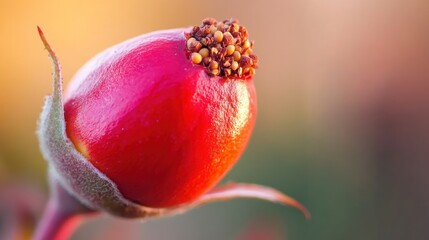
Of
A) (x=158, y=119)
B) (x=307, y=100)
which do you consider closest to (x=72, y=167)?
(x=158, y=119)

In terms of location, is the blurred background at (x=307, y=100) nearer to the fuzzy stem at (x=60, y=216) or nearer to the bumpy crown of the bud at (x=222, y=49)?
the fuzzy stem at (x=60, y=216)

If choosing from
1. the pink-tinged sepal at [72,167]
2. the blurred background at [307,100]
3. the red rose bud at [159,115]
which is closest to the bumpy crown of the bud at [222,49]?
the red rose bud at [159,115]

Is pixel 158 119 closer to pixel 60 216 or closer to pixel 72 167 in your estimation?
pixel 72 167

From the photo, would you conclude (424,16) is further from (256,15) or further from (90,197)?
(90,197)

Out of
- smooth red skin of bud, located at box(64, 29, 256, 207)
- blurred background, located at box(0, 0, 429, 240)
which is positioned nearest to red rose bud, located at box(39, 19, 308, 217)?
smooth red skin of bud, located at box(64, 29, 256, 207)

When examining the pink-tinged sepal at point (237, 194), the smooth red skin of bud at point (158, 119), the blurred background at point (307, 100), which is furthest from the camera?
the blurred background at point (307, 100)

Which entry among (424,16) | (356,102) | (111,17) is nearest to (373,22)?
(424,16)
